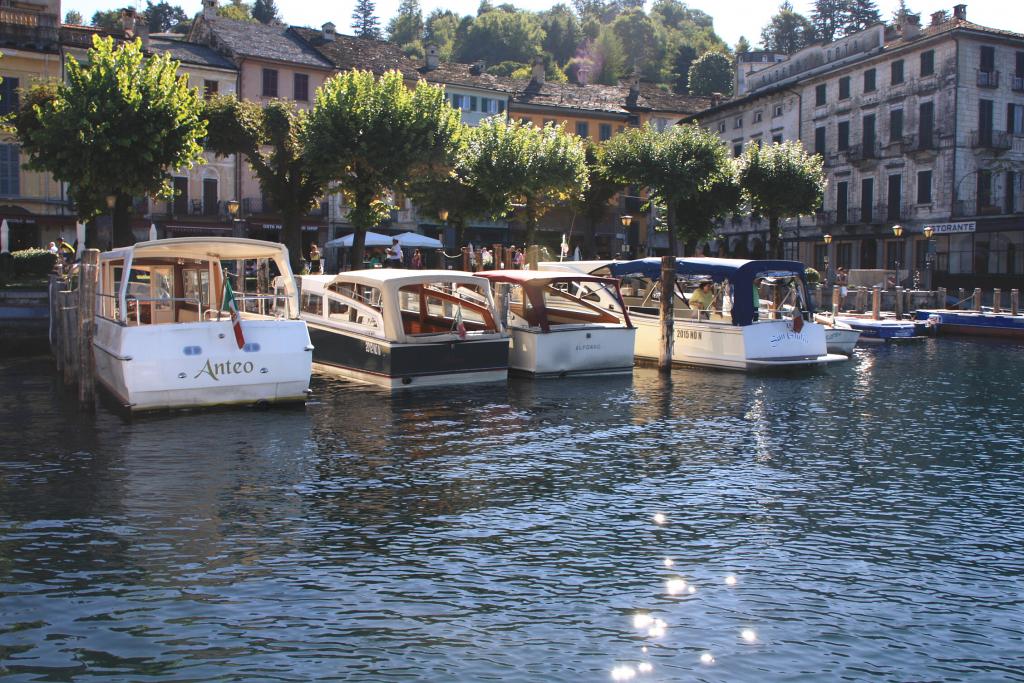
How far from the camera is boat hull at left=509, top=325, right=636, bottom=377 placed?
2548cm

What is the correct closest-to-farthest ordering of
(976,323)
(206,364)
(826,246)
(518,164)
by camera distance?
(206,364) → (976,323) → (518,164) → (826,246)

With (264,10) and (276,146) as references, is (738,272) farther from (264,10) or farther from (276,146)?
(264,10)

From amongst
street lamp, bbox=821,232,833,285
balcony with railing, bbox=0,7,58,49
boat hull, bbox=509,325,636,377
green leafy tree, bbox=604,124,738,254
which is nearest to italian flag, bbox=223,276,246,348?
boat hull, bbox=509,325,636,377

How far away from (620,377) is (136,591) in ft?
58.7

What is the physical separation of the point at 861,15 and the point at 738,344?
10299 cm

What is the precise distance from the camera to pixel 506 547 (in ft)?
38.1

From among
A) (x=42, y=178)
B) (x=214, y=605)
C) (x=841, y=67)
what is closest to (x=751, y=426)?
(x=214, y=605)

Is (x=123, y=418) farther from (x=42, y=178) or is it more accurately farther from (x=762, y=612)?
(x=42, y=178)

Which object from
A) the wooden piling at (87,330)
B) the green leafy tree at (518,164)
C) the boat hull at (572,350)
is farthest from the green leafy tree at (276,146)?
the wooden piling at (87,330)

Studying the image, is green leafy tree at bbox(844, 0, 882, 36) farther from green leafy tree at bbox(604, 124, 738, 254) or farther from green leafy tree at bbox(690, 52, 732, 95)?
green leafy tree at bbox(604, 124, 738, 254)

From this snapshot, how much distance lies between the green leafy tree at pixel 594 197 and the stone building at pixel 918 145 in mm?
9807

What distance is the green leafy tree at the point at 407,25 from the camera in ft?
483

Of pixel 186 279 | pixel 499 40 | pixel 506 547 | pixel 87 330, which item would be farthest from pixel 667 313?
pixel 499 40

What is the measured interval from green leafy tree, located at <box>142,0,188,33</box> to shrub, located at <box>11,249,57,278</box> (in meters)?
79.8
